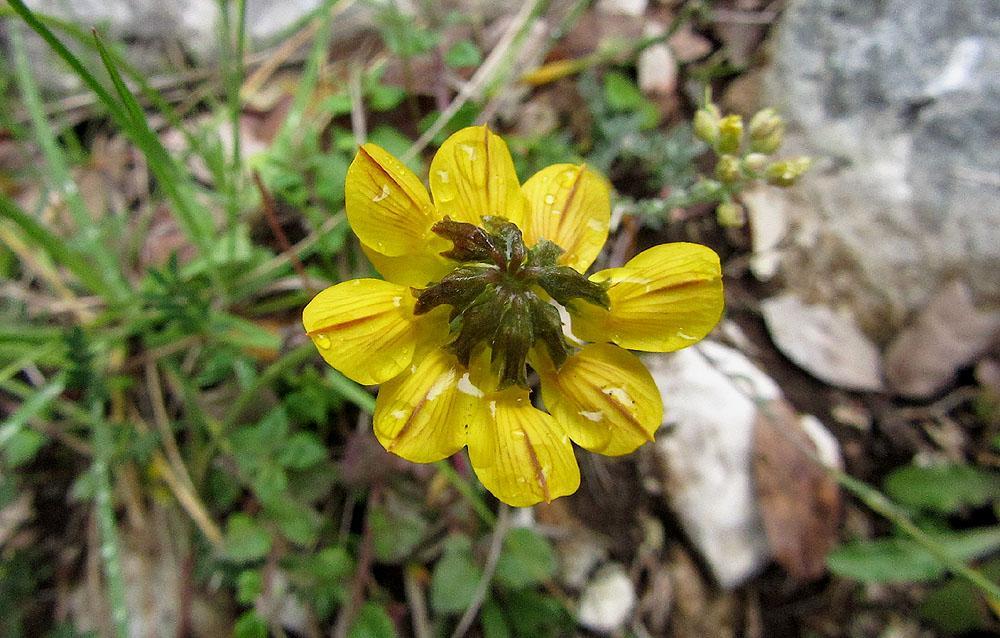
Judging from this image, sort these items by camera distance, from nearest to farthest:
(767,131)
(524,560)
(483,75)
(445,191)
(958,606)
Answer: (445,191) < (767,131) < (524,560) < (958,606) < (483,75)

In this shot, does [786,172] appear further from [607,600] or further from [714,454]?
[607,600]

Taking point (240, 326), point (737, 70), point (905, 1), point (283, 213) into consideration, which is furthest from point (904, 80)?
point (240, 326)

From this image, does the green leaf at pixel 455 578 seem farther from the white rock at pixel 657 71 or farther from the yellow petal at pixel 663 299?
the white rock at pixel 657 71

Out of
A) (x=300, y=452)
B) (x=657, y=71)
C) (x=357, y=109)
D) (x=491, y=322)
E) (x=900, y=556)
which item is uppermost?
(x=491, y=322)

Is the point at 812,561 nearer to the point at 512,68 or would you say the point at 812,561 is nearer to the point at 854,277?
the point at 854,277

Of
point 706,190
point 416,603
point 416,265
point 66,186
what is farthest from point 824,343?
point 66,186

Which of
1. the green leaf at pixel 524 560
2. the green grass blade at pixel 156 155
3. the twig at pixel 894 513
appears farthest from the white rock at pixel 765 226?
the green grass blade at pixel 156 155
